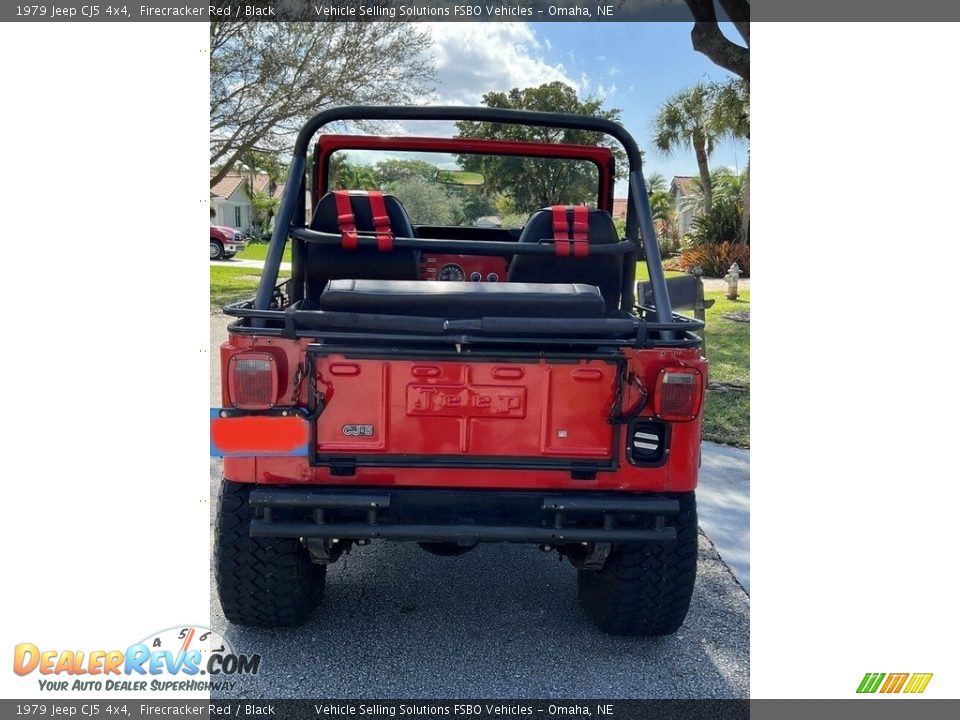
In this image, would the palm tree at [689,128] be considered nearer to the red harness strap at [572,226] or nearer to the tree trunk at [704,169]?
the tree trunk at [704,169]

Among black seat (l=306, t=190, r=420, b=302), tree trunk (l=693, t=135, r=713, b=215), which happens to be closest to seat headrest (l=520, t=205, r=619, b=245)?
black seat (l=306, t=190, r=420, b=302)

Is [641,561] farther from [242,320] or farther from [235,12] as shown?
[235,12]

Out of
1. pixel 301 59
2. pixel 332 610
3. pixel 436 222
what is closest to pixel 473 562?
pixel 332 610

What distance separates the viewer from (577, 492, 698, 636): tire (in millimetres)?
3061

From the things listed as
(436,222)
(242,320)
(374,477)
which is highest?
(436,222)

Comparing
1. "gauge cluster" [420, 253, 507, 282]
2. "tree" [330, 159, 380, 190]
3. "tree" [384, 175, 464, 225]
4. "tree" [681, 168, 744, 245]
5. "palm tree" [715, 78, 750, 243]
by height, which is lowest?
"gauge cluster" [420, 253, 507, 282]

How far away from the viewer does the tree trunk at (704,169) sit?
91.2ft

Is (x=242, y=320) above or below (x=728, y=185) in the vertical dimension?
below

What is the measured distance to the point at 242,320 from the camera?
10.0ft

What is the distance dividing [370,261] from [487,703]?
2111 mm

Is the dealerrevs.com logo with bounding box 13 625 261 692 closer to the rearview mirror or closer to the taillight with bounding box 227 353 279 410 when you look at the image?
the taillight with bounding box 227 353 279 410

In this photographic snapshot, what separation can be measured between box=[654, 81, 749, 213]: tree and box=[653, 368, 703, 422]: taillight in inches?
828

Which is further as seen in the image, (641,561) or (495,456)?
(641,561)

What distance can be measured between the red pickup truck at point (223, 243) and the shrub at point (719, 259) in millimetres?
15657
